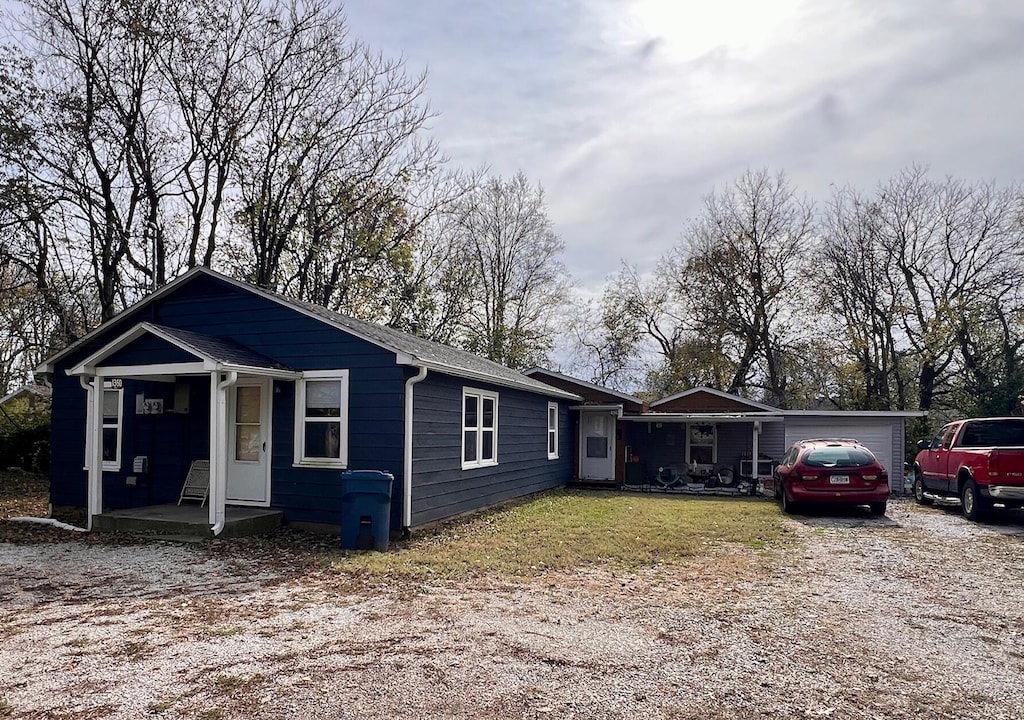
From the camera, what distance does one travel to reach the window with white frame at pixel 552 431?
17.8 metres

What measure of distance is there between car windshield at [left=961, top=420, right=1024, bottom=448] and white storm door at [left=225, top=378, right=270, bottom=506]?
1248 cm

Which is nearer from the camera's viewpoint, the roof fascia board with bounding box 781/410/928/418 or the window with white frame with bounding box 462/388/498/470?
the window with white frame with bounding box 462/388/498/470

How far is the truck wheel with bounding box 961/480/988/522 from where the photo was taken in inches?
478

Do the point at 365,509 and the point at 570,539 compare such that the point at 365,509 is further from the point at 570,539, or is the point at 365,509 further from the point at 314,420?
the point at 570,539

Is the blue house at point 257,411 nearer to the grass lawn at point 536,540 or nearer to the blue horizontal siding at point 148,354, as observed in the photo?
the blue horizontal siding at point 148,354

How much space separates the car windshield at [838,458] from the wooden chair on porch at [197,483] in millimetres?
10399

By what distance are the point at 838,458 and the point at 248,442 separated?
10166 mm

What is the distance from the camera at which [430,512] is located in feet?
35.3

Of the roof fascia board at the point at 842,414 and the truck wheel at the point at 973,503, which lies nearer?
the truck wheel at the point at 973,503

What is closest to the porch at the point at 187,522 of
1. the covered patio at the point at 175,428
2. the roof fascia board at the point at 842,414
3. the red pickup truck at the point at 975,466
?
the covered patio at the point at 175,428

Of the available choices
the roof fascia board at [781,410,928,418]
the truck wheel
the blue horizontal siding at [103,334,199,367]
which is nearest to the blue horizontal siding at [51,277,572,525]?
the blue horizontal siding at [103,334,199,367]

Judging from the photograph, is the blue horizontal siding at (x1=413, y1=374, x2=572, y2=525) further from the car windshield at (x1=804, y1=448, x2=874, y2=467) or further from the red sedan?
the car windshield at (x1=804, y1=448, x2=874, y2=467)

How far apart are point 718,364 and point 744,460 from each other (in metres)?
10.3

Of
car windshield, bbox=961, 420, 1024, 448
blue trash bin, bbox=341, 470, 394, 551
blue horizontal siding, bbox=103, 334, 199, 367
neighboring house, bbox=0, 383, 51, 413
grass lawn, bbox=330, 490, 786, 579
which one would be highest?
blue horizontal siding, bbox=103, 334, 199, 367
